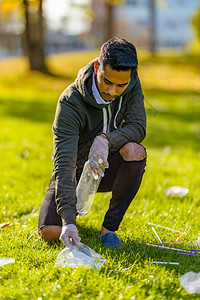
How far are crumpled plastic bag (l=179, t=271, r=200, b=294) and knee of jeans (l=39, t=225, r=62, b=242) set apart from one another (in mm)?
999

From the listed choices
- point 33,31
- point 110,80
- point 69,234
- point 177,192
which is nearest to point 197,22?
point 33,31

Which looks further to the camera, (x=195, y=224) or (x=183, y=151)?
(x=183, y=151)

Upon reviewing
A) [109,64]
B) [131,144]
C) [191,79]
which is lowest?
[191,79]

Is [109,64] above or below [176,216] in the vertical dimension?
above

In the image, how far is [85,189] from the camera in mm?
3367

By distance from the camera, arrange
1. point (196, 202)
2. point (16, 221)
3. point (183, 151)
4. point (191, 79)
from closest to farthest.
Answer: point (16, 221), point (196, 202), point (183, 151), point (191, 79)

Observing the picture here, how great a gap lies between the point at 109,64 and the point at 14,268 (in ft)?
Answer: 4.68

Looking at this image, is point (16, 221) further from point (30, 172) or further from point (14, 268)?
point (30, 172)

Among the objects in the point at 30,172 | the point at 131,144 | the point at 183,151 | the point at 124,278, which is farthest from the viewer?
the point at 183,151

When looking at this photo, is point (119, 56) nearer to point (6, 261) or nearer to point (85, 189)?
point (85, 189)

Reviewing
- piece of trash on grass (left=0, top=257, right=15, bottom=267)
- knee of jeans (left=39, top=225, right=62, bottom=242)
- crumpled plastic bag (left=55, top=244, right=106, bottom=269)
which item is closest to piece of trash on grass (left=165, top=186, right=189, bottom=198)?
A: knee of jeans (left=39, top=225, right=62, bottom=242)

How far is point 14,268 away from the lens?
2.74m

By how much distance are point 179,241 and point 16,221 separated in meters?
1.39

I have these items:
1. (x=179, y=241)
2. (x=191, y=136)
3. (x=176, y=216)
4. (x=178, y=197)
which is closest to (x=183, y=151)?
(x=191, y=136)
